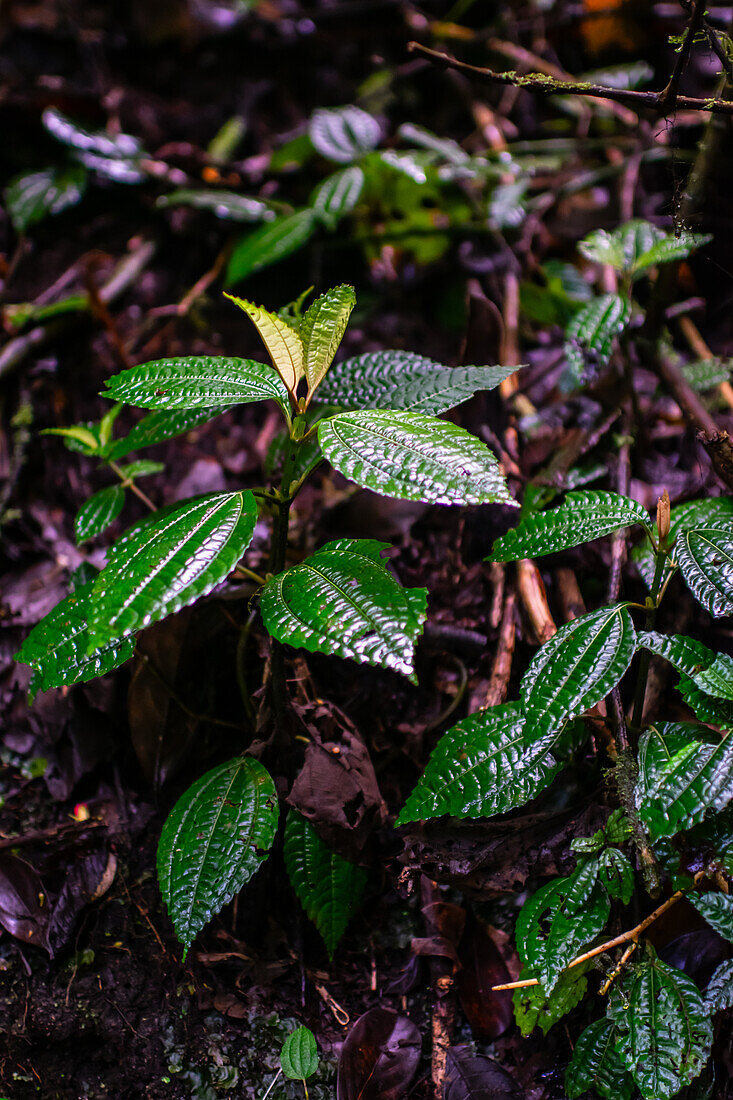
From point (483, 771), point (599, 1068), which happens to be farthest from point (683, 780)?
point (599, 1068)

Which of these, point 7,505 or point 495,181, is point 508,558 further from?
point 495,181

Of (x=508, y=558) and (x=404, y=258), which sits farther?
(x=404, y=258)

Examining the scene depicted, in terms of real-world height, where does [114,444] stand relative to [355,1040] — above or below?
above

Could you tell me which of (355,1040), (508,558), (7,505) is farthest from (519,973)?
(7,505)

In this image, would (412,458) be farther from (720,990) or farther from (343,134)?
(343,134)

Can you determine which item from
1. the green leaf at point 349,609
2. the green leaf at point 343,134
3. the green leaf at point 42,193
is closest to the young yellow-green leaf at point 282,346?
the green leaf at point 349,609

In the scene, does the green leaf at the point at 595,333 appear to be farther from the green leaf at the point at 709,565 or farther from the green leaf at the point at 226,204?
the green leaf at the point at 226,204

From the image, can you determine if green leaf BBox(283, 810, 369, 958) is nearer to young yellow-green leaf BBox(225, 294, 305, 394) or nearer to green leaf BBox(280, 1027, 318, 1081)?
green leaf BBox(280, 1027, 318, 1081)
